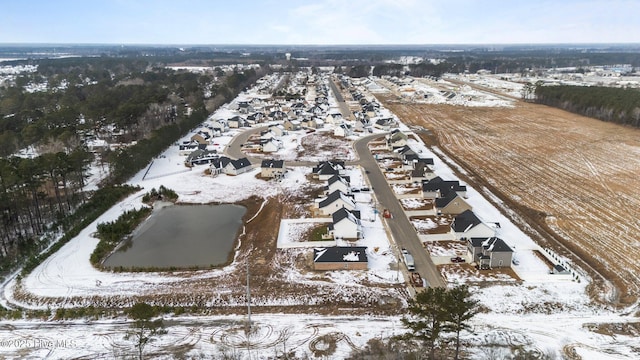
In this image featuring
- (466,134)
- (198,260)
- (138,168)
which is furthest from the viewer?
(466,134)

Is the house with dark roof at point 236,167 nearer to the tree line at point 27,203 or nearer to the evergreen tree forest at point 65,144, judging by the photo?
the evergreen tree forest at point 65,144


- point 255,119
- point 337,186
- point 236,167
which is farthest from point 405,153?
point 255,119

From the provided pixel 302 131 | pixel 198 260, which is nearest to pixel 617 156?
pixel 302 131

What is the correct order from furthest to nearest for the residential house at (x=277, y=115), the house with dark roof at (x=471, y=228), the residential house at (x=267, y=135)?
the residential house at (x=277, y=115) < the residential house at (x=267, y=135) < the house with dark roof at (x=471, y=228)

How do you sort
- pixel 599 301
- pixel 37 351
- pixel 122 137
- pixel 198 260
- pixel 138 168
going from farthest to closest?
pixel 122 137 → pixel 138 168 → pixel 198 260 → pixel 599 301 → pixel 37 351

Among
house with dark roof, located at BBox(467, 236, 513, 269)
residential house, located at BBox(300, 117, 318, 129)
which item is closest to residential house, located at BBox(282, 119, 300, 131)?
residential house, located at BBox(300, 117, 318, 129)

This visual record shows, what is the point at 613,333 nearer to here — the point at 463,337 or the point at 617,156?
the point at 463,337

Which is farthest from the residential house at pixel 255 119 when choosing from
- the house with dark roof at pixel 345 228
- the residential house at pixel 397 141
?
the house with dark roof at pixel 345 228
